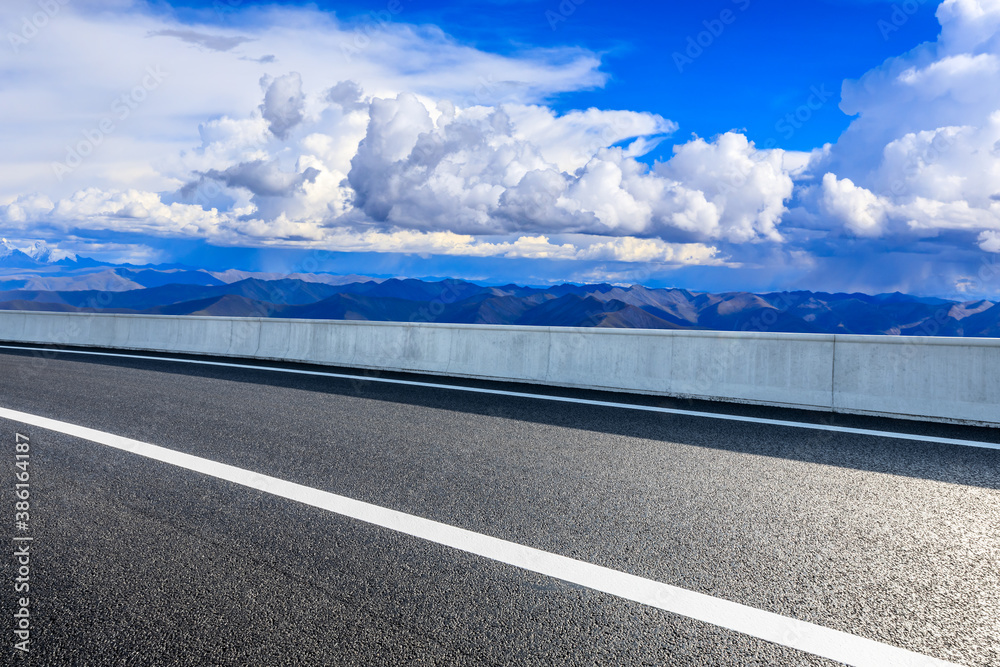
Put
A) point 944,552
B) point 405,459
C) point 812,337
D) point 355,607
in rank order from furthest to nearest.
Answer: point 812,337
point 405,459
point 944,552
point 355,607

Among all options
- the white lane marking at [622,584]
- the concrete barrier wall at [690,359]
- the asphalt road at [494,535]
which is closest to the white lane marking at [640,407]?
the asphalt road at [494,535]

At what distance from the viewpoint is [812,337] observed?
8875 millimetres

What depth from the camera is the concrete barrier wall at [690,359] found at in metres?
7.88

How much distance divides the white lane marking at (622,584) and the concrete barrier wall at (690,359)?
236 inches

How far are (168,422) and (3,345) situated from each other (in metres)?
13.8

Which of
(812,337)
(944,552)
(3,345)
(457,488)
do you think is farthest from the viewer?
(3,345)

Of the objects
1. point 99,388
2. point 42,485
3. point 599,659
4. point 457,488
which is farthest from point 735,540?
point 99,388

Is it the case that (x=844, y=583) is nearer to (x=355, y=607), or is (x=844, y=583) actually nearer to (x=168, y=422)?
(x=355, y=607)

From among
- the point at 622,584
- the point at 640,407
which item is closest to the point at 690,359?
the point at 640,407

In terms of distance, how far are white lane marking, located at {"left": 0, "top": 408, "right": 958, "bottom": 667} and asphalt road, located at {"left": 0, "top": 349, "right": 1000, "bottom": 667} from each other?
80 millimetres

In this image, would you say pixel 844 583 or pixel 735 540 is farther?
pixel 735 540

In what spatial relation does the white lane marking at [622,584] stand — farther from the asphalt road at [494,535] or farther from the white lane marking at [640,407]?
the white lane marking at [640,407]

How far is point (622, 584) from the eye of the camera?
132 inches

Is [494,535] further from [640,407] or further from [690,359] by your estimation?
[690,359]
